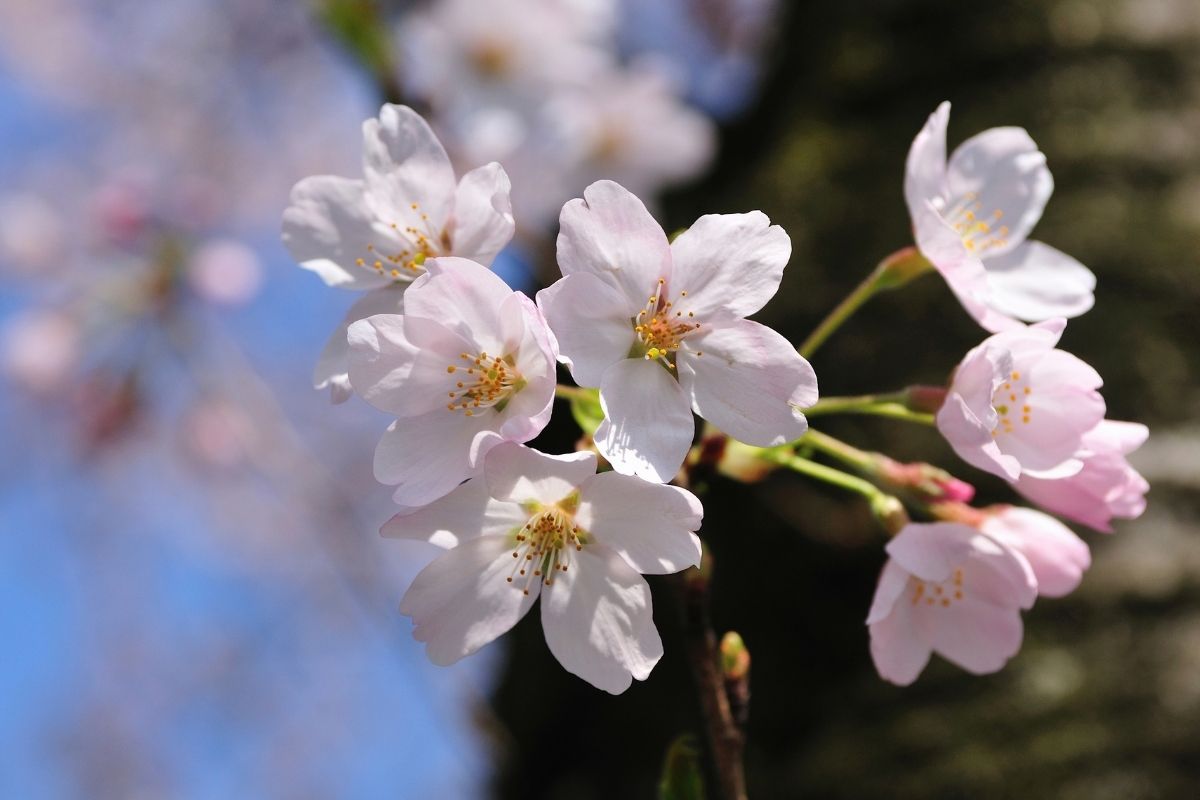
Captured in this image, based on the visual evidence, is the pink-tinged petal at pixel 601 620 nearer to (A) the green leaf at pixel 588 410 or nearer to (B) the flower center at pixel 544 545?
(B) the flower center at pixel 544 545

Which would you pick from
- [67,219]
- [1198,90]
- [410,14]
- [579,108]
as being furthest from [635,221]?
[67,219]

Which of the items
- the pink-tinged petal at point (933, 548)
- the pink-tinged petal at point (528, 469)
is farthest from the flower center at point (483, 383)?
the pink-tinged petal at point (933, 548)

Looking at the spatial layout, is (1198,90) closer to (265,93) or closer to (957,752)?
(957,752)

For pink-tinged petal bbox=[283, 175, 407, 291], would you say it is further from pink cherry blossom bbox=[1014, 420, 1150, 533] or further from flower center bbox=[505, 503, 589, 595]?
pink cherry blossom bbox=[1014, 420, 1150, 533]

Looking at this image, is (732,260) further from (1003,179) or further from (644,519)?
(1003,179)

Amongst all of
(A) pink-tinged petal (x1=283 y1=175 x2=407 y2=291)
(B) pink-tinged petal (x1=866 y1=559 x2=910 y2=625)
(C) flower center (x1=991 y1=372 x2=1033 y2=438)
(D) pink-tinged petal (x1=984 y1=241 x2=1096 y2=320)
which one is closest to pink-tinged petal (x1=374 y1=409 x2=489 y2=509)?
(A) pink-tinged petal (x1=283 y1=175 x2=407 y2=291)

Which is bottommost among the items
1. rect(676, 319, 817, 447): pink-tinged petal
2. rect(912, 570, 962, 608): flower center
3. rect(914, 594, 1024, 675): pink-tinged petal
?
rect(914, 594, 1024, 675): pink-tinged petal
